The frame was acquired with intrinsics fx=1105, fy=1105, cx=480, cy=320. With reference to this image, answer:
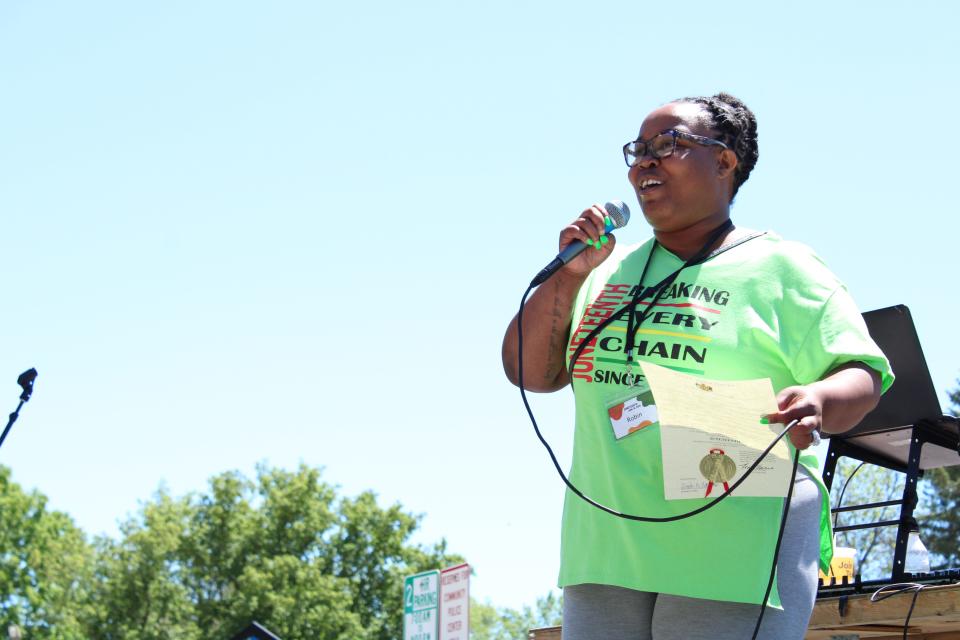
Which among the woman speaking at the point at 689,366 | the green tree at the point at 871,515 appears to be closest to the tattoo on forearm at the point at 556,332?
the woman speaking at the point at 689,366

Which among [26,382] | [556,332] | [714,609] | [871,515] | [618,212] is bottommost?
[714,609]

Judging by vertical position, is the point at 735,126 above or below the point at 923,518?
below

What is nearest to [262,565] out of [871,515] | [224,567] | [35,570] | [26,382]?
[224,567]

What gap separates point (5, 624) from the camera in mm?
34250

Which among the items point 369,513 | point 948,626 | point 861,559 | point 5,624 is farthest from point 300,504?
point 948,626

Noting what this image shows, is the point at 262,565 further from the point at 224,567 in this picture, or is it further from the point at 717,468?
the point at 717,468

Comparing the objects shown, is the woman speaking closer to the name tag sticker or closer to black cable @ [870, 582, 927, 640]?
the name tag sticker

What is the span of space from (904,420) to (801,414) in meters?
2.33

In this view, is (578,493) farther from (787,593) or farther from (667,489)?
(787,593)

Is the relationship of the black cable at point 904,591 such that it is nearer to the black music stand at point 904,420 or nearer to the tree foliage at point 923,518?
the black music stand at point 904,420

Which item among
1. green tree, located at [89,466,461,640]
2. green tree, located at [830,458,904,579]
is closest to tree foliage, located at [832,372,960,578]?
green tree, located at [830,458,904,579]

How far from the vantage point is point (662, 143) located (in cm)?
235

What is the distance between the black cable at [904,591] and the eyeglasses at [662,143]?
6.03ft

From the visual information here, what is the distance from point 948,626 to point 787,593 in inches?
80.5
